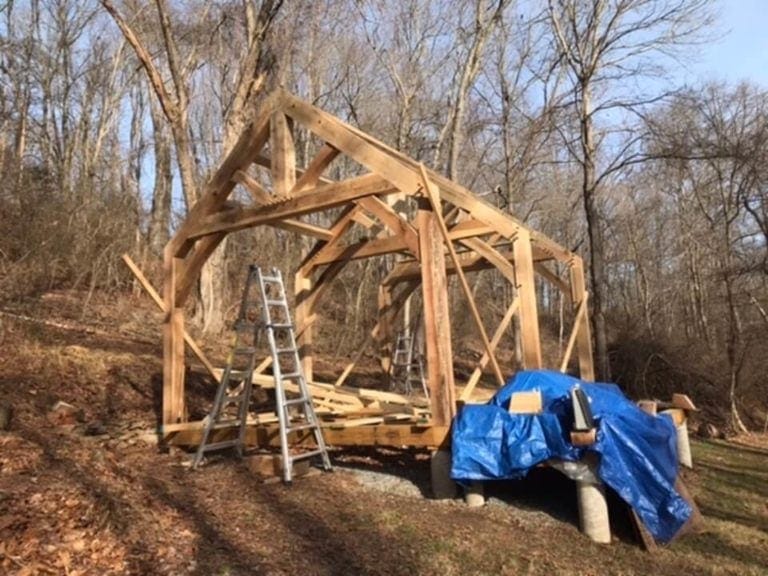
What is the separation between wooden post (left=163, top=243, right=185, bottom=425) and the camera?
7.38 meters

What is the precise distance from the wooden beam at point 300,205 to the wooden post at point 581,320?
4200 millimetres

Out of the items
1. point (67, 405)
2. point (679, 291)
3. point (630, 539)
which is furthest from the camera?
point (679, 291)

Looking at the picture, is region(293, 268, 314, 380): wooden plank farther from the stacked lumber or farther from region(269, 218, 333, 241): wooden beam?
region(269, 218, 333, 241): wooden beam

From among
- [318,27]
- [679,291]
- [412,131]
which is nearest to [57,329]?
[318,27]

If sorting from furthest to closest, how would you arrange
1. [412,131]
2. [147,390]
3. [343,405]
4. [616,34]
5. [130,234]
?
A: [412,131], [616,34], [130,234], [147,390], [343,405]

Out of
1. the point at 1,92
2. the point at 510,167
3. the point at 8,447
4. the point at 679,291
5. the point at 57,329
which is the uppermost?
the point at 1,92

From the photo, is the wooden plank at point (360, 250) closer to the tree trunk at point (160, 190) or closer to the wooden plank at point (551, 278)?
the wooden plank at point (551, 278)

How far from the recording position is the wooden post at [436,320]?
5664 millimetres

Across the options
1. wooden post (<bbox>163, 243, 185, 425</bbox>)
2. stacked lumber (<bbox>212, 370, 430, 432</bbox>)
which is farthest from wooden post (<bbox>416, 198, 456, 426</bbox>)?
wooden post (<bbox>163, 243, 185, 425</bbox>)

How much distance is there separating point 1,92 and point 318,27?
8.53 m

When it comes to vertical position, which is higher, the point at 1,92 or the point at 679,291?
the point at 1,92

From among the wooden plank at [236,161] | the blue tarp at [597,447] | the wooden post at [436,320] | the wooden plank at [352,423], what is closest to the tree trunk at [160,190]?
the wooden plank at [236,161]

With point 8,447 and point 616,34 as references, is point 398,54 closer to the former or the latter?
point 616,34

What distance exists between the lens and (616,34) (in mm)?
15094
